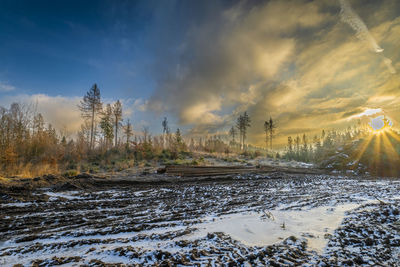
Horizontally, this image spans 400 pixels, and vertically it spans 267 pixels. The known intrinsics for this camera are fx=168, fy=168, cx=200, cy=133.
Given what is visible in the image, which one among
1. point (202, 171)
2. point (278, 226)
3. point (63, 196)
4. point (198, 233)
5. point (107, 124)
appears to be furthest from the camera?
point (107, 124)

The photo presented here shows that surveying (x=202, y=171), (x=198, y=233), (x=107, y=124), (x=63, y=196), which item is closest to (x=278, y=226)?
(x=198, y=233)

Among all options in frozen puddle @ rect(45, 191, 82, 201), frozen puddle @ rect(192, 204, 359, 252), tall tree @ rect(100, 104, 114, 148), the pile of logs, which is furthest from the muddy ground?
tall tree @ rect(100, 104, 114, 148)

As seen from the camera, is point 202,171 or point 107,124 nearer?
point 202,171

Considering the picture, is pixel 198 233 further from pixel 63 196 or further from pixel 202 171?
pixel 202 171

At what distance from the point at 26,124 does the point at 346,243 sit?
85.2ft

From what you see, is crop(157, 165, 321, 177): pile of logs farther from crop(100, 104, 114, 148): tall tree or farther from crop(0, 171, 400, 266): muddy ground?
crop(100, 104, 114, 148): tall tree

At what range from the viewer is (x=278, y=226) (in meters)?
3.22

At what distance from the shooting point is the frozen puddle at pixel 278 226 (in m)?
2.74

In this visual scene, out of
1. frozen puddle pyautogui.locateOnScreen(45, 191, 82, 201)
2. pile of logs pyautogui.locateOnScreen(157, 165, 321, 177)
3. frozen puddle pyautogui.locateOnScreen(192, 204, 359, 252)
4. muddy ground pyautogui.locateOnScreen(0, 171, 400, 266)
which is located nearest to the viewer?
muddy ground pyautogui.locateOnScreen(0, 171, 400, 266)

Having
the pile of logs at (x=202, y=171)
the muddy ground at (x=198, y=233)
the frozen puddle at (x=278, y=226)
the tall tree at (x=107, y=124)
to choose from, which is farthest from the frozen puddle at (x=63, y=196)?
the tall tree at (x=107, y=124)

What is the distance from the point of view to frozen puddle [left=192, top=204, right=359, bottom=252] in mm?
2742

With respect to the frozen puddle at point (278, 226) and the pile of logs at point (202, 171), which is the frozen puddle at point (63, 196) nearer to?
the frozen puddle at point (278, 226)

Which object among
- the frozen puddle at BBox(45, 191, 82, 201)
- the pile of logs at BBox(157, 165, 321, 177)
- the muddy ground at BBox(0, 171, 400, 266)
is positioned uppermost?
the muddy ground at BBox(0, 171, 400, 266)

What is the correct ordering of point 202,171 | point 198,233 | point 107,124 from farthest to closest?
point 107,124 → point 202,171 → point 198,233
